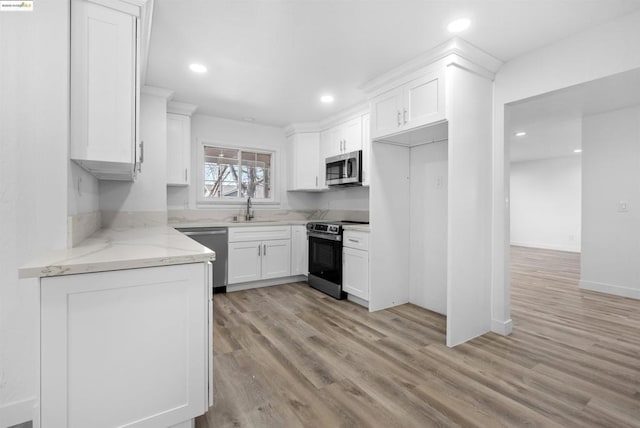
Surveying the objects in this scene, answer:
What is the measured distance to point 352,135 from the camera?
3941 millimetres

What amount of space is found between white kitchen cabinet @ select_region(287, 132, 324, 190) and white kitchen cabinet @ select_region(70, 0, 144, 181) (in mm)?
2942

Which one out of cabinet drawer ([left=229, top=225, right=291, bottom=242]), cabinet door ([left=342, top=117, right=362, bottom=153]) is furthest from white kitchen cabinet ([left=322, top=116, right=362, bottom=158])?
cabinet drawer ([left=229, top=225, right=291, bottom=242])

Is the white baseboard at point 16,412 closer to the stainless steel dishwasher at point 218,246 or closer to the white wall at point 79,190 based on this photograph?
the white wall at point 79,190

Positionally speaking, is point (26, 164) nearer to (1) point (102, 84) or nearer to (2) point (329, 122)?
(1) point (102, 84)

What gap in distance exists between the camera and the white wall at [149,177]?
3166mm

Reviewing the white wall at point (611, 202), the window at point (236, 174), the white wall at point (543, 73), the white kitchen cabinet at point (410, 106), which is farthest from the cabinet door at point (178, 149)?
the white wall at point (611, 202)

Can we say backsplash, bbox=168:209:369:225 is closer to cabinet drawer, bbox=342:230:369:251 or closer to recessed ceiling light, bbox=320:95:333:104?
cabinet drawer, bbox=342:230:369:251

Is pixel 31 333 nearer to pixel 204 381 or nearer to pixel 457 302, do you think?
pixel 204 381

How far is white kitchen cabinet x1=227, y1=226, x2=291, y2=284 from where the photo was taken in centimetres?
389

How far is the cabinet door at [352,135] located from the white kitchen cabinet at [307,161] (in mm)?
647

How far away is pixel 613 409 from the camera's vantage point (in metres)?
1.66

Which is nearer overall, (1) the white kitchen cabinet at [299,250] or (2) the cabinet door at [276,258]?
(2) the cabinet door at [276,258]

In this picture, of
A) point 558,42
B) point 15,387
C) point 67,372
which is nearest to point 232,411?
point 67,372

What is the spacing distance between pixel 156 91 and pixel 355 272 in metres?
2.97
